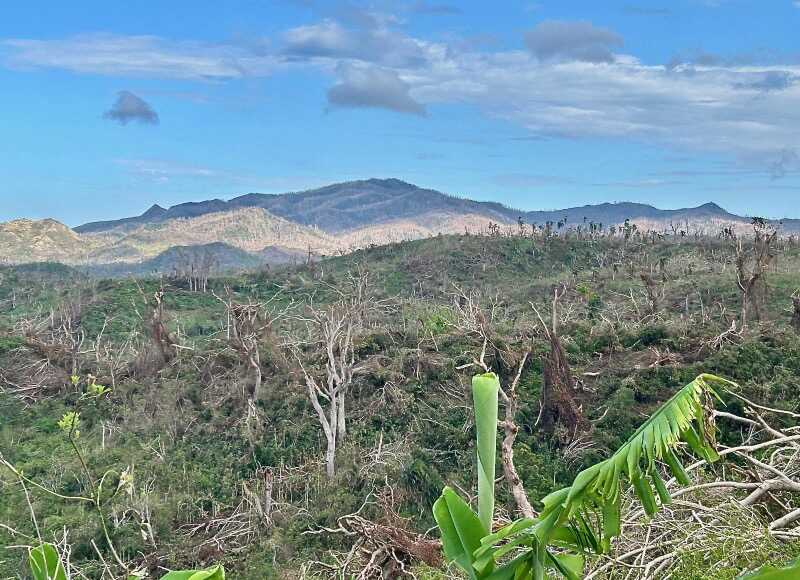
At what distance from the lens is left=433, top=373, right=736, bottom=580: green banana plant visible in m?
2.14

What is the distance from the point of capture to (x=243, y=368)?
794 inches

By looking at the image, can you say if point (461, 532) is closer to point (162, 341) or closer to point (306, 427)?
point (306, 427)

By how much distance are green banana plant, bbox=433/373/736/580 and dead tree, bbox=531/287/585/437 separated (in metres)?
12.3

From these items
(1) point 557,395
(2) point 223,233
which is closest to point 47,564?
(1) point 557,395

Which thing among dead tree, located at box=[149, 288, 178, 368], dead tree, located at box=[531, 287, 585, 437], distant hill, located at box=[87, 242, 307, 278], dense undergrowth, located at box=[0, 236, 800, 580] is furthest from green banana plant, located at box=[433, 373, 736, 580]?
distant hill, located at box=[87, 242, 307, 278]

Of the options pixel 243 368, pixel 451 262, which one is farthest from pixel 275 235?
pixel 243 368

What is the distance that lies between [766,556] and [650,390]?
11498mm

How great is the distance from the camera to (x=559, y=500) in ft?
7.13

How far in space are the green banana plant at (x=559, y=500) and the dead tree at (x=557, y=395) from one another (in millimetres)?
12267

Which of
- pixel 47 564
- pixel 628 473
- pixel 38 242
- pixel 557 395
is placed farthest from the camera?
pixel 38 242

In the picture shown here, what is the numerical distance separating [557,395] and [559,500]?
13.0 meters

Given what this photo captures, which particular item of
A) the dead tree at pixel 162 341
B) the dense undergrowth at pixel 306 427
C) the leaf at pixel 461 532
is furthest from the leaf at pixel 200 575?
the dead tree at pixel 162 341

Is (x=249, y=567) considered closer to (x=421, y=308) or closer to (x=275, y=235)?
(x=421, y=308)

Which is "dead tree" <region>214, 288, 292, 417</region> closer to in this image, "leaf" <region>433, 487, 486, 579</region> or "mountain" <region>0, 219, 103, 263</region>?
"leaf" <region>433, 487, 486, 579</region>
